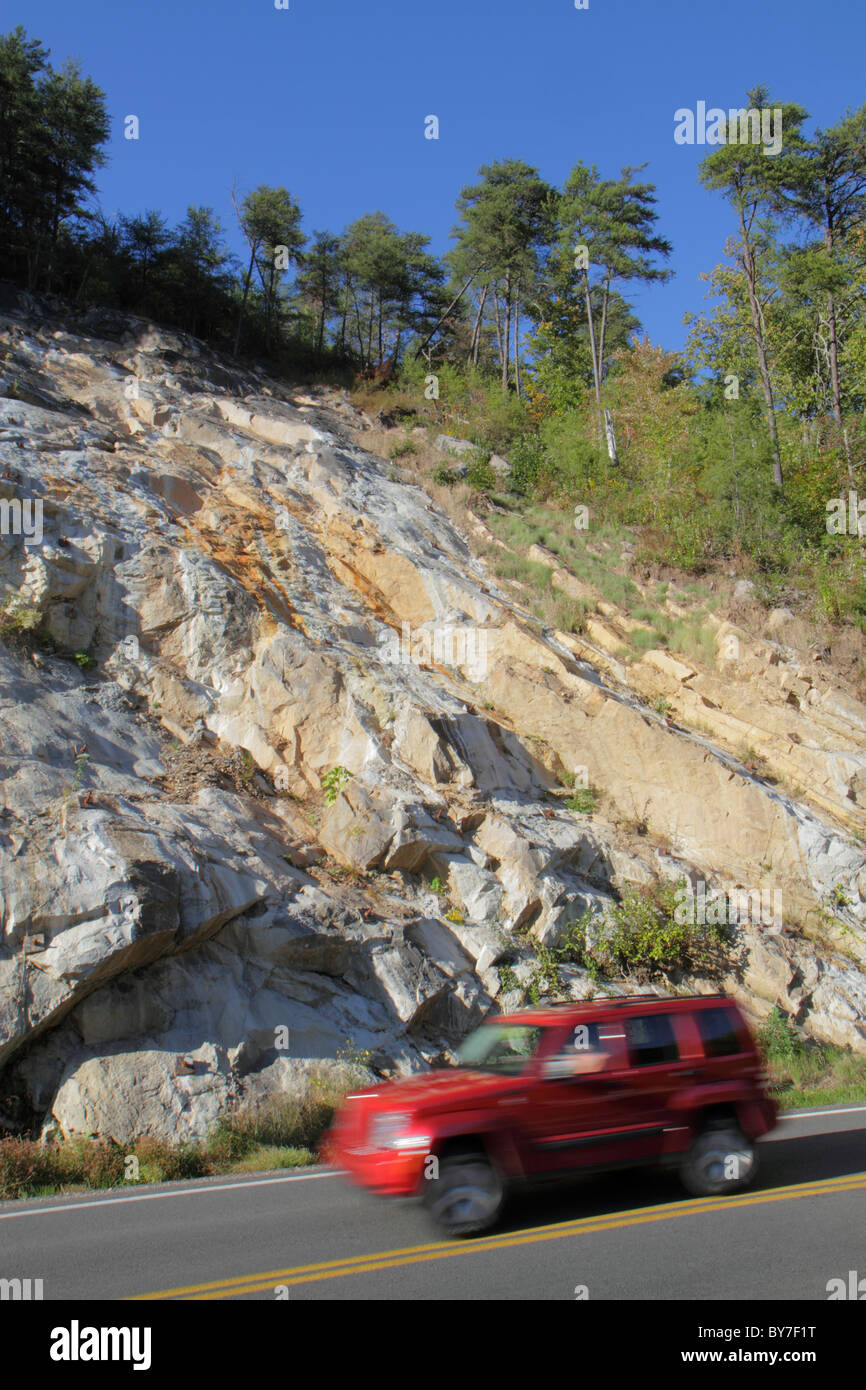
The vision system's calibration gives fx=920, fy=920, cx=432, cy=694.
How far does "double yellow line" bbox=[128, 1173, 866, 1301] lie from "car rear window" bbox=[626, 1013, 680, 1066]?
3.31 ft

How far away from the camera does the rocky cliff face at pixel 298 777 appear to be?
1004cm

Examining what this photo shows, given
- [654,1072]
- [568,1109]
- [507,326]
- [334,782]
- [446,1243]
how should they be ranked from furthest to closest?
1. [507,326]
2. [334,782]
3. [654,1072]
4. [568,1109]
5. [446,1243]

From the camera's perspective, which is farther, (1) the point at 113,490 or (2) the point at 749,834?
(1) the point at 113,490

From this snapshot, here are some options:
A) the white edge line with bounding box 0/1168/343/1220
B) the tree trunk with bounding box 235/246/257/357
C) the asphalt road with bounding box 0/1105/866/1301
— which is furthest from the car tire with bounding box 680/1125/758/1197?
the tree trunk with bounding box 235/246/257/357

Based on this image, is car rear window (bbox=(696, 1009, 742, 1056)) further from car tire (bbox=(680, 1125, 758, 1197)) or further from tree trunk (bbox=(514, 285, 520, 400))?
tree trunk (bbox=(514, 285, 520, 400))

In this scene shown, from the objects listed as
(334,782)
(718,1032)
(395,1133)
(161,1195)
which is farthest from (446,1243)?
(334,782)

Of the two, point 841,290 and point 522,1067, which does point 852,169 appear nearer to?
point 841,290

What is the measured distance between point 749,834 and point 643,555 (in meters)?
10.3

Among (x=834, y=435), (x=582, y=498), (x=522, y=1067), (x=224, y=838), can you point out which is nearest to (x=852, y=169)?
(x=834, y=435)

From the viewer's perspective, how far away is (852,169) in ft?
112

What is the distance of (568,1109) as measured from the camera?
6.54m

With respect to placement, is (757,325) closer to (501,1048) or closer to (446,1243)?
(501,1048)

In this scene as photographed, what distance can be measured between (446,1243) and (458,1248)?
144mm

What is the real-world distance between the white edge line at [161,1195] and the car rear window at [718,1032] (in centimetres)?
305
